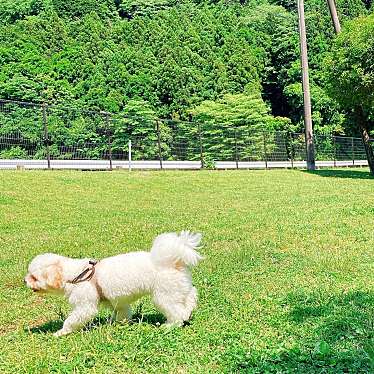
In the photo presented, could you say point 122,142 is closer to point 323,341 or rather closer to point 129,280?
point 129,280

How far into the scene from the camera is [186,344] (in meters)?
3.55

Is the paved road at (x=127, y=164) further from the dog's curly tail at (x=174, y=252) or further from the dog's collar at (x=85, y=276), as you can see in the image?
the dog's curly tail at (x=174, y=252)

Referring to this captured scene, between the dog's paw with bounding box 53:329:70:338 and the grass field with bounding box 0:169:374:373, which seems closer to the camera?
the grass field with bounding box 0:169:374:373

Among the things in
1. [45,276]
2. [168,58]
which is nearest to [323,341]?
[45,276]

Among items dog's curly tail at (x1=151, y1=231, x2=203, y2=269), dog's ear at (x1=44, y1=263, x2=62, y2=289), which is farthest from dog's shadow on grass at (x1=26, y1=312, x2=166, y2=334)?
dog's curly tail at (x1=151, y1=231, x2=203, y2=269)

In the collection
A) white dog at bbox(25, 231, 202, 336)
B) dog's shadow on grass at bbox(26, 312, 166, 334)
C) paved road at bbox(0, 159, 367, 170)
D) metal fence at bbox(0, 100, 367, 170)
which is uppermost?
metal fence at bbox(0, 100, 367, 170)

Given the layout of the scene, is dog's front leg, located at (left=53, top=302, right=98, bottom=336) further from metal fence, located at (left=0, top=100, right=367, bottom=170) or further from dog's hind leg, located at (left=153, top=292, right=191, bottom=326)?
metal fence, located at (left=0, top=100, right=367, bottom=170)

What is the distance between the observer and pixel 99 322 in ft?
13.3

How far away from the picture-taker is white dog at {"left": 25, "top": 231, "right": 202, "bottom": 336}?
3.76m

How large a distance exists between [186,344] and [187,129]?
1890 cm

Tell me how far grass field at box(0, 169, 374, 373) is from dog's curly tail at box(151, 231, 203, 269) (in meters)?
0.49

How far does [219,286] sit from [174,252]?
1304 mm

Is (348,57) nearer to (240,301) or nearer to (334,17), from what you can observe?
(334,17)

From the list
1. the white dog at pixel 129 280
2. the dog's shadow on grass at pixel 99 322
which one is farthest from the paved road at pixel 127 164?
the white dog at pixel 129 280
